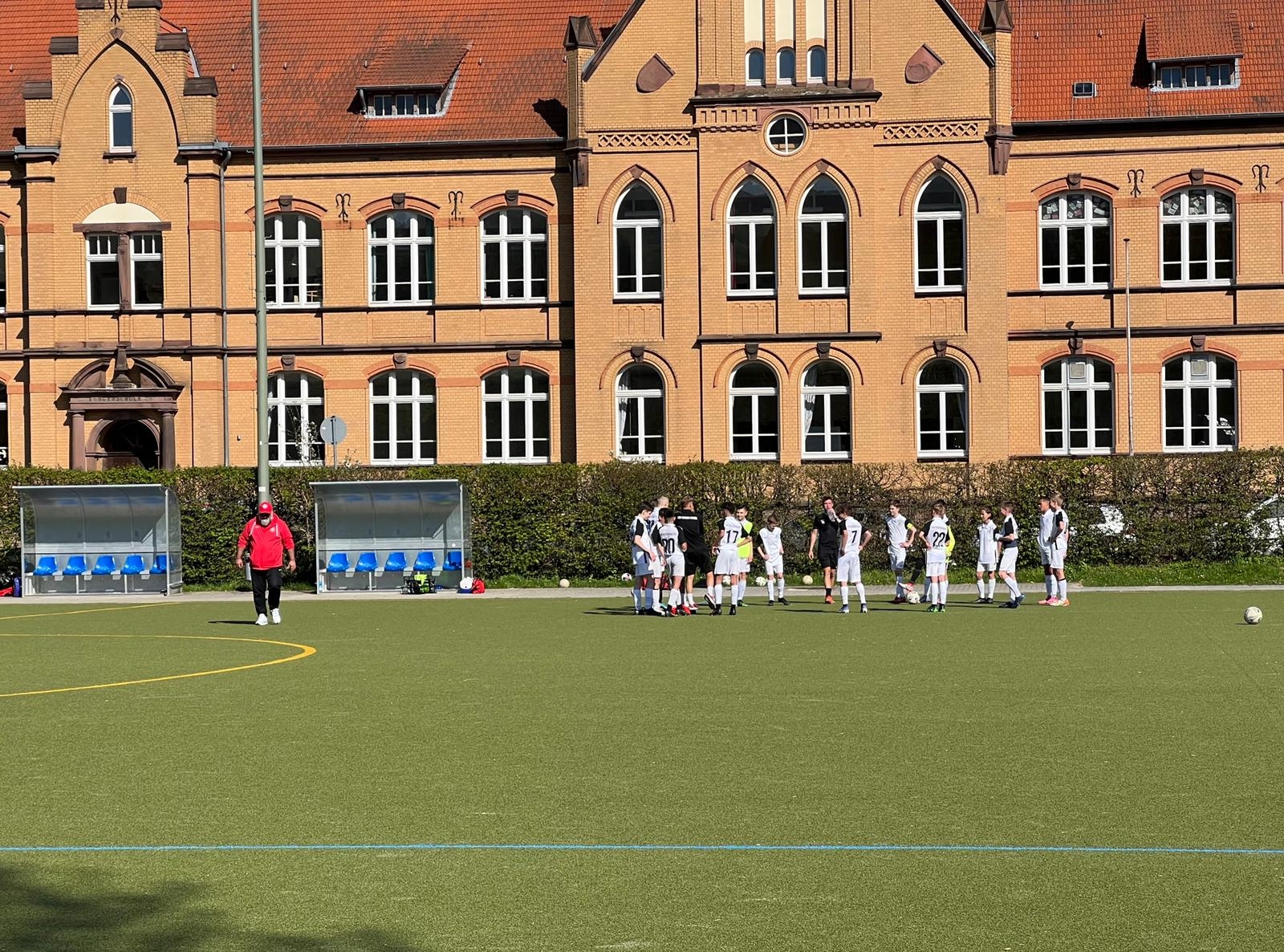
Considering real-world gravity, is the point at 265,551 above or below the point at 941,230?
below

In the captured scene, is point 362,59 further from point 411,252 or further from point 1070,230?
point 1070,230

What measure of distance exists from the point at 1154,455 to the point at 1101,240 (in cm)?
881

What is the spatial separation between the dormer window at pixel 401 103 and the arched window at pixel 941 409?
536 inches

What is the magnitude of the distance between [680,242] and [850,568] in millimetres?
15333

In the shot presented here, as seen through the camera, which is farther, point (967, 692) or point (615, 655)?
point (615, 655)

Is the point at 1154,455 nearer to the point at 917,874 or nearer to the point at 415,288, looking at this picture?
the point at 415,288

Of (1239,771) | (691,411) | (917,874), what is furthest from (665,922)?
(691,411)

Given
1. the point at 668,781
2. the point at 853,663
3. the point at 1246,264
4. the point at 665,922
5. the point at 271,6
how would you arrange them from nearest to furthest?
the point at 665,922
the point at 668,781
the point at 853,663
the point at 1246,264
the point at 271,6

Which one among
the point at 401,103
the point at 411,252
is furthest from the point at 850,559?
the point at 401,103

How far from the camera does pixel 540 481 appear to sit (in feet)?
120

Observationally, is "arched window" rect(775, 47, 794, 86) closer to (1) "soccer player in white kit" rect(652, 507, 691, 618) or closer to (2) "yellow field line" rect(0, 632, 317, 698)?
(1) "soccer player in white kit" rect(652, 507, 691, 618)

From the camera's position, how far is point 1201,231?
4266cm

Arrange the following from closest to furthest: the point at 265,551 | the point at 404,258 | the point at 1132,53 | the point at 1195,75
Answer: the point at 265,551, the point at 1195,75, the point at 1132,53, the point at 404,258

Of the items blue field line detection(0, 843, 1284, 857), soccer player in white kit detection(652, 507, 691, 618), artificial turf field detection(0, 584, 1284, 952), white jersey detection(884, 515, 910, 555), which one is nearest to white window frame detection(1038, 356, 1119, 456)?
white jersey detection(884, 515, 910, 555)
